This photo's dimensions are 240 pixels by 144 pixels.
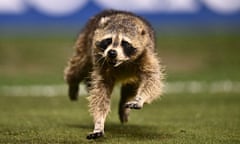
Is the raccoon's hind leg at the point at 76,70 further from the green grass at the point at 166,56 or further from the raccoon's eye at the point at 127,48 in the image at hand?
the green grass at the point at 166,56

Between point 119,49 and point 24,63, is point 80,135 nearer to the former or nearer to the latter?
point 119,49

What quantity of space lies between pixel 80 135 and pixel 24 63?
30380mm

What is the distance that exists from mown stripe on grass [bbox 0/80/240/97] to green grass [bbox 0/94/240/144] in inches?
119

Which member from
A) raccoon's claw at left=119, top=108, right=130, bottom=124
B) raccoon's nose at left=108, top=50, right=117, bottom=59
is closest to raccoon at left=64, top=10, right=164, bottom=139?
raccoon's nose at left=108, top=50, right=117, bottom=59

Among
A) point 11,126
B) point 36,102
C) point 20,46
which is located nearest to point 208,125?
point 11,126

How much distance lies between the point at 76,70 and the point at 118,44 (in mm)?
3010

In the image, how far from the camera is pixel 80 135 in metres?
10.3

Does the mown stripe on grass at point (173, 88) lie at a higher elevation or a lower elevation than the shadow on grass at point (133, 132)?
higher

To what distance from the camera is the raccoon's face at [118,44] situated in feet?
32.6

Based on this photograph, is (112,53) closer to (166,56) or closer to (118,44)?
(118,44)

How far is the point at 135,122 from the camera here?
1340cm

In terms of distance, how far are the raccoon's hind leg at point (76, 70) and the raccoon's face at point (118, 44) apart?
6.79 ft

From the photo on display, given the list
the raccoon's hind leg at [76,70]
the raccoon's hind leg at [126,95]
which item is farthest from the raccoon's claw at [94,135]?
the raccoon's hind leg at [76,70]

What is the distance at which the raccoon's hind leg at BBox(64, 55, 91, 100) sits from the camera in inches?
497
